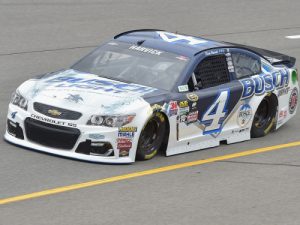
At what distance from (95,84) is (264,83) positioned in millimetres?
2570

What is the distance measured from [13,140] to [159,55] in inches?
85.7

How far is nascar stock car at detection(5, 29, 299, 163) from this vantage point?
33.1 ft

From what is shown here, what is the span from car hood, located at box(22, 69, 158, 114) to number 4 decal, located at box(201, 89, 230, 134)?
2.74 ft

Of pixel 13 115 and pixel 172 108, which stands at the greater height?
pixel 172 108

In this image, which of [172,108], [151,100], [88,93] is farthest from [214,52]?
[88,93]

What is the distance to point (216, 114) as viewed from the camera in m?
11.3

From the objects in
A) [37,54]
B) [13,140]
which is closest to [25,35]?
[37,54]

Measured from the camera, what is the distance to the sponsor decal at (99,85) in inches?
417

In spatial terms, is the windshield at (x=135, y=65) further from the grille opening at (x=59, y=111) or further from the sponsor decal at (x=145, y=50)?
the grille opening at (x=59, y=111)

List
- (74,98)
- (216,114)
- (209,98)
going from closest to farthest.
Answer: (74,98), (209,98), (216,114)

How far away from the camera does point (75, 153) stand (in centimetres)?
1010

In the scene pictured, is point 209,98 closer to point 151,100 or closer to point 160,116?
point 160,116

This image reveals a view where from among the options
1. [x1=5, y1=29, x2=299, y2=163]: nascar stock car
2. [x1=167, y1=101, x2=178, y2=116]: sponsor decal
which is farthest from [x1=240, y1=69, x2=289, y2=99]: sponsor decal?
[x1=167, y1=101, x2=178, y2=116]: sponsor decal

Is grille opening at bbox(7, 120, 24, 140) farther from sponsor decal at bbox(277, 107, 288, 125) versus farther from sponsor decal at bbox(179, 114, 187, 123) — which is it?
sponsor decal at bbox(277, 107, 288, 125)
